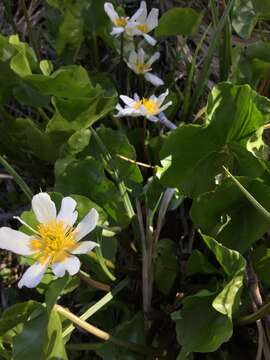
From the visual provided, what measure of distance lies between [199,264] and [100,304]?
0.57 feet

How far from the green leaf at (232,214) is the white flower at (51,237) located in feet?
0.66

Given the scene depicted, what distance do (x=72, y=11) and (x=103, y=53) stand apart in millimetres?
Result: 262

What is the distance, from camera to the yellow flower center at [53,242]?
914 mm

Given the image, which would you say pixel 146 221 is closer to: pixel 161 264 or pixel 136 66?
pixel 161 264

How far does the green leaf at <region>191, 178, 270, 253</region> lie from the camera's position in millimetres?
975

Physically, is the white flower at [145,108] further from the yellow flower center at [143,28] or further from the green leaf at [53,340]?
the green leaf at [53,340]

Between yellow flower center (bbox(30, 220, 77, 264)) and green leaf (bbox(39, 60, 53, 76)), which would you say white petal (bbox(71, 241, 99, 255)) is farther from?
green leaf (bbox(39, 60, 53, 76))

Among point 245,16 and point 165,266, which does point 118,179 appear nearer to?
point 165,266

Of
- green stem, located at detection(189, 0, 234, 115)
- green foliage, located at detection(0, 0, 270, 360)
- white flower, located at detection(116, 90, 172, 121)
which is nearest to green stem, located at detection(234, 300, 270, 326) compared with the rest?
green foliage, located at detection(0, 0, 270, 360)

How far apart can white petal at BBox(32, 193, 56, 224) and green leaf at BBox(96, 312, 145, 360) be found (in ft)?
0.76

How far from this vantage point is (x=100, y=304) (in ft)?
3.35

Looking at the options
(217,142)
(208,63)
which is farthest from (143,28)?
(217,142)

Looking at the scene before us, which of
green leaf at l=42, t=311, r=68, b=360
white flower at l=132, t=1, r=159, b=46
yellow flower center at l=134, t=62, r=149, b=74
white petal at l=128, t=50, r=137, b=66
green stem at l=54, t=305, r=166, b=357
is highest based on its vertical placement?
white flower at l=132, t=1, r=159, b=46

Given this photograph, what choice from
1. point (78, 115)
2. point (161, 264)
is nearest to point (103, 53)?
point (78, 115)
